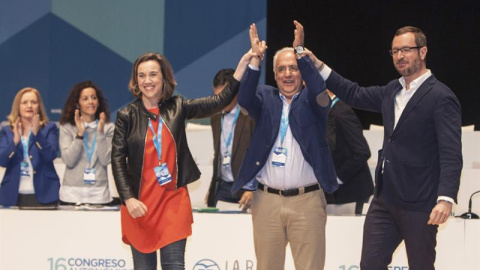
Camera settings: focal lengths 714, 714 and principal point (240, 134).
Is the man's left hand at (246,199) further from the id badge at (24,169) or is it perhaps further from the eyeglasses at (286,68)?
the id badge at (24,169)

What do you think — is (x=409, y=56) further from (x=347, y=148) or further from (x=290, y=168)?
(x=347, y=148)

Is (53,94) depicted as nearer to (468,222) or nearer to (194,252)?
(194,252)

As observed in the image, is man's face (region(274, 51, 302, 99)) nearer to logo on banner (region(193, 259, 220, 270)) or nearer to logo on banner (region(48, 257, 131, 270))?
logo on banner (region(193, 259, 220, 270))

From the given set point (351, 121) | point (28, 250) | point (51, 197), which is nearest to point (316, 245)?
point (351, 121)

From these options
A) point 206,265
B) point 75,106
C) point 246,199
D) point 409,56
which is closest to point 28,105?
point 75,106

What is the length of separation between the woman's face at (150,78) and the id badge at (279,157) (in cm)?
70

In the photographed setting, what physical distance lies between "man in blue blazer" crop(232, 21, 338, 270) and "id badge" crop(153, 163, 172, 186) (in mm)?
446

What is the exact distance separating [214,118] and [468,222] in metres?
2.18

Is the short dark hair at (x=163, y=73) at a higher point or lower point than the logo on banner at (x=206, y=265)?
higher

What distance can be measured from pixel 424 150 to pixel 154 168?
1.37 m

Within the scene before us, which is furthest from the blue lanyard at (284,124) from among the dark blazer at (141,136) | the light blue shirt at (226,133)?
the light blue shirt at (226,133)

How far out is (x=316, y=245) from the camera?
3766 millimetres

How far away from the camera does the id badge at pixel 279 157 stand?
3777 millimetres

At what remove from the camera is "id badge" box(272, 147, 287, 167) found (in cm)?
378
